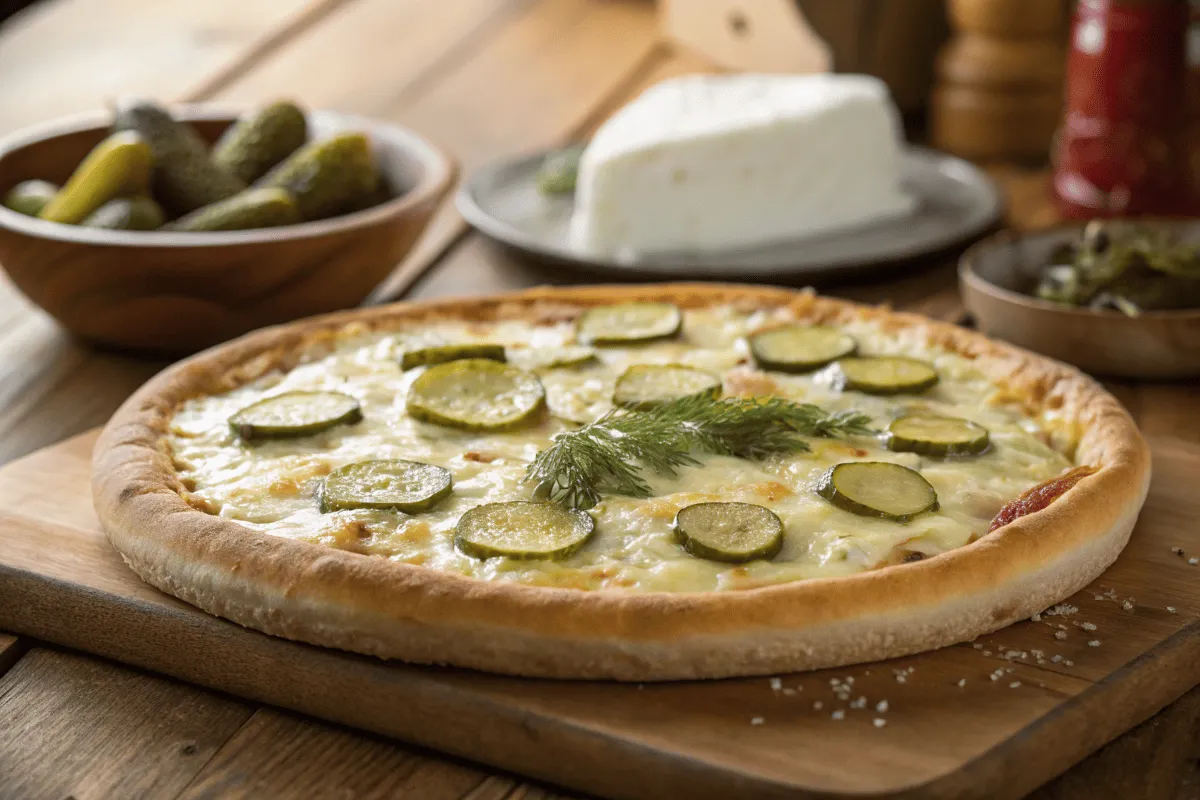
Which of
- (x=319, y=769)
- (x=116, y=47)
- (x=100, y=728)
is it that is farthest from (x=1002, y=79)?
(x=100, y=728)

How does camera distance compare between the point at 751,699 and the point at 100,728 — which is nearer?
the point at 751,699

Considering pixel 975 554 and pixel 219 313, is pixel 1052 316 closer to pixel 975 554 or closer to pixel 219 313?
pixel 975 554

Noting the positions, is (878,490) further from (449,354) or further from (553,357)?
(449,354)

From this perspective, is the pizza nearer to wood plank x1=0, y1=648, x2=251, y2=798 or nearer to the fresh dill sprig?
the fresh dill sprig

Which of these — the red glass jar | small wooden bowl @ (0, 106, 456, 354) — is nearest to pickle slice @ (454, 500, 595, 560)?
small wooden bowl @ (0, 106, 456, 354)

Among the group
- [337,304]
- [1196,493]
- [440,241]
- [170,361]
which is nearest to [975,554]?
[1196,493]
